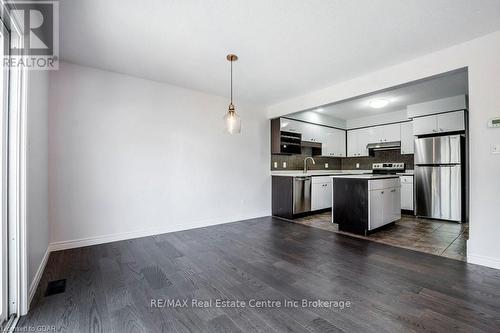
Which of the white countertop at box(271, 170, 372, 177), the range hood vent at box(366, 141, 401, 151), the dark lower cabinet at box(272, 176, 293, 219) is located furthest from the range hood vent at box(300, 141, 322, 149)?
Answer: the range hood vent at box(366, 141, 401, 151)

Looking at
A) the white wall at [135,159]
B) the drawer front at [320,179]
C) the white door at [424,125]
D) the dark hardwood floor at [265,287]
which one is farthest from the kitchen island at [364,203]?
the white wall at [135,159]

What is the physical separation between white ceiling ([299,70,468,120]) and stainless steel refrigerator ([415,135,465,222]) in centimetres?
86

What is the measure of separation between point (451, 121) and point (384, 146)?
1.40 m

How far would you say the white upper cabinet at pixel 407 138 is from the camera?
5.20 metres

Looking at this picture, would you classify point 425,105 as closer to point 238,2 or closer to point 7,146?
point 238,2

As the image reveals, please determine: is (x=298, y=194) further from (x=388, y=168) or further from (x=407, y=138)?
(x=407, y=138)

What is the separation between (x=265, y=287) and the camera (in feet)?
6.54

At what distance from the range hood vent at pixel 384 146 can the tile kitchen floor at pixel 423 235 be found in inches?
69.9

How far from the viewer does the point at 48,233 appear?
9.07ft

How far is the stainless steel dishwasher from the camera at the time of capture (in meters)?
4.70

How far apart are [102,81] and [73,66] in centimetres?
35

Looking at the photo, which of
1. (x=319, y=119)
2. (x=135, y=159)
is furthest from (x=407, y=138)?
(x=135, y=159)

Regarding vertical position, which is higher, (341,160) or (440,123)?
(440,123)

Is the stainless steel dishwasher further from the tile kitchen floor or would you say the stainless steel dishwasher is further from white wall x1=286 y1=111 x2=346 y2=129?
white wall x1=286 y1=111 x2=346 y2=129
